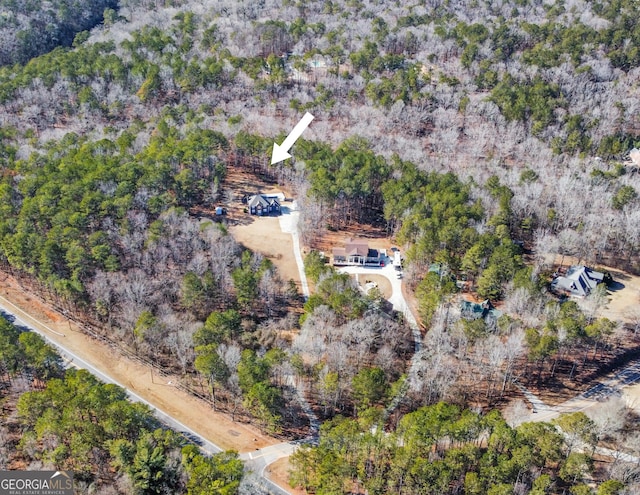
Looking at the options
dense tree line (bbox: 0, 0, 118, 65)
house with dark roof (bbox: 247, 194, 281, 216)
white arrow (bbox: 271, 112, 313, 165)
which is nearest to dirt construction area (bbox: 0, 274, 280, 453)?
house with dark roof (bbox: 247, 194, 281, 216)

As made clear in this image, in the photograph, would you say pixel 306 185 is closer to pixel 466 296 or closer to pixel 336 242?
pixel 336 242

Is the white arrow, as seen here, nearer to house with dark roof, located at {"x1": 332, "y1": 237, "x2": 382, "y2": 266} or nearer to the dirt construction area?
house with dark roof, located at {"x1": 332, "y1": 237, "x2": 382, "y2": 266}

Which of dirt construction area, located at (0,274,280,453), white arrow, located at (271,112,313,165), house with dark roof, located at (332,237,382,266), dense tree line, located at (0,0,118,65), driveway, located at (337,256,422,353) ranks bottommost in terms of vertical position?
dirt construction area, located at (0,274,280,453)

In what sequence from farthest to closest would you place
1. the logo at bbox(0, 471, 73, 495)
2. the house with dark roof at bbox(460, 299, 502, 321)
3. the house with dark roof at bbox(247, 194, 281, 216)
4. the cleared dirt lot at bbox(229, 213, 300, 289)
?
the house with dark roof at bbox(247, 194, 281, 216), the cleared dirt lot at bbox(229, 213, 300, 289), the house with dark roof at bbox(460, 299, 502, 321), the logo at bbox(0, 471, 73, 495)

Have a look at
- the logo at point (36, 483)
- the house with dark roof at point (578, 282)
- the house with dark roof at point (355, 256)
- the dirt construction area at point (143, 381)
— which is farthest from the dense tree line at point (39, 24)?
the house with dark roof at point (578, 282)

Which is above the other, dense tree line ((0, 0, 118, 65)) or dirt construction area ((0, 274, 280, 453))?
dense tree line ((0, 0, 118, 65))

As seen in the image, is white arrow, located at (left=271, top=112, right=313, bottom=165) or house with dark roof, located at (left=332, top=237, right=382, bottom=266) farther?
white arrow, located at (left=271, top=112, right=313, bottom=165)

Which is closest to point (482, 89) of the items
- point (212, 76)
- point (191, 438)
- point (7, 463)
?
point (212, 76)
